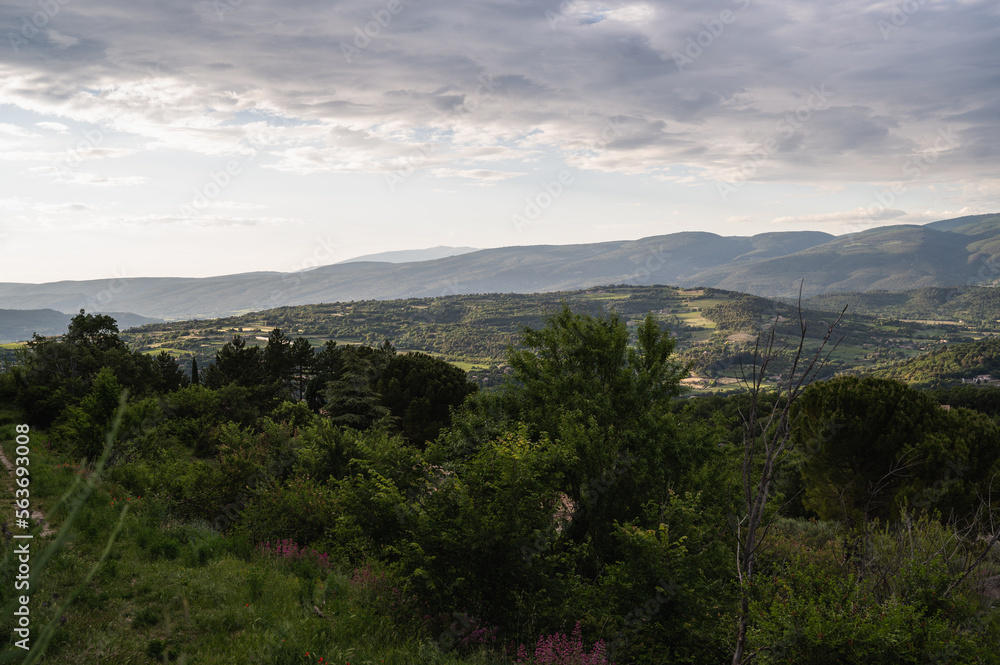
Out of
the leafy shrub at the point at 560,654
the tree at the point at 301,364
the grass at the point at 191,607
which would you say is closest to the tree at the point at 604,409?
the leafy shrub at the point at 560,654

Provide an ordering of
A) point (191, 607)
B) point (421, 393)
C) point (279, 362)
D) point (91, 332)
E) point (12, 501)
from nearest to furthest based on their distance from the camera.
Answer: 1. point (191, 607)
2. point (12, 501)
3. point (421, 393)
4. point (91, 332)
5. point (279, 362)

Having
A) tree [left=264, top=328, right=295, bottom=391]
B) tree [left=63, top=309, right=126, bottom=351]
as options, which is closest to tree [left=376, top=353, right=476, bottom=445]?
tree [left=63, top=309, right=126, bottom=351]

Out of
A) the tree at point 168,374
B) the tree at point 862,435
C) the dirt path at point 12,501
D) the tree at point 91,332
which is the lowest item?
the tree at point 862,435

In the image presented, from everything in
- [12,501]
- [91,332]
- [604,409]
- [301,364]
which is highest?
[91,332]

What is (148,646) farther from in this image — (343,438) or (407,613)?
→ (343,438)

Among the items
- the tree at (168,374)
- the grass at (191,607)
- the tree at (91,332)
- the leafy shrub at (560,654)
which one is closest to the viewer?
the grass at (191,607)

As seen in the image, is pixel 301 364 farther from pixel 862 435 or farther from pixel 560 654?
pixel 560 654

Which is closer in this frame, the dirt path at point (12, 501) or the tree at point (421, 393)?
the dirt path at point (12, 501)

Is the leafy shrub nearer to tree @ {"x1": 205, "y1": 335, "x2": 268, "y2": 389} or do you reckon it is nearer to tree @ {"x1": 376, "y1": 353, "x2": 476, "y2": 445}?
tree @ {"x1": 376, "y1": 353, "x2": 476, "y2": 445}

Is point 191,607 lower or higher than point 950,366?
higher

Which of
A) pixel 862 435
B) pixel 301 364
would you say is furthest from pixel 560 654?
pixel 301 364

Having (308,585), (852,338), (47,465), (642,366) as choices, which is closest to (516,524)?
(308,585)

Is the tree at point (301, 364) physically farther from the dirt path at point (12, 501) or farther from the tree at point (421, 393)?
the dirt path at point (12, 501)

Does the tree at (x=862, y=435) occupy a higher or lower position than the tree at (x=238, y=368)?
lower
